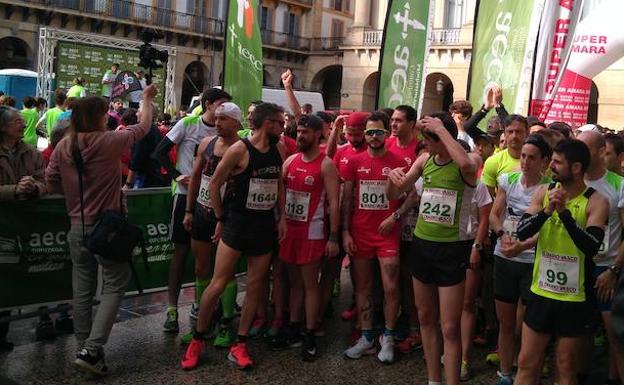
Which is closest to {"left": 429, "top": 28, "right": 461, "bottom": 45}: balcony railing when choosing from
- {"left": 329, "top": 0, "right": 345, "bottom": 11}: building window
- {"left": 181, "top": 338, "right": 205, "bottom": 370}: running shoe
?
{"left": 329, "top": 0, "right": 345, "bottom": 11}: building window

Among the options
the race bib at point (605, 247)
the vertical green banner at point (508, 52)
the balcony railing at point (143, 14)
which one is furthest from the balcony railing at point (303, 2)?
the race bib at point (605, 247)

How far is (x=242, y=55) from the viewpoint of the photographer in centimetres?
771

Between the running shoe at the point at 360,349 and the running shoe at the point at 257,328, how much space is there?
36.0 inches

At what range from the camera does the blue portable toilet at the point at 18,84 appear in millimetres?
22938

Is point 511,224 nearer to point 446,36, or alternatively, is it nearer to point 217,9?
point 446,36

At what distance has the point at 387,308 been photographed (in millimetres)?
5691

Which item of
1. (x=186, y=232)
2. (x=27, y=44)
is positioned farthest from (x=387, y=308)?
(x=27, y=44)

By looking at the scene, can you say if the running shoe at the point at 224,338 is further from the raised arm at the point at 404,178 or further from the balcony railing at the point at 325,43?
the balcony railing at the point at 325,43

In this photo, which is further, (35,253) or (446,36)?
(446,36)

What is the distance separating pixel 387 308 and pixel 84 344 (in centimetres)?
235

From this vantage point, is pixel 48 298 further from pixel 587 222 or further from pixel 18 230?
pixel 587 222

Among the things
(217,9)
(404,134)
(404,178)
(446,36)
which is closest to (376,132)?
(404,134)

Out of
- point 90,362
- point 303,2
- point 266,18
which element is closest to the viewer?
point 90,362

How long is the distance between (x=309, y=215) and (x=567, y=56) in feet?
13.9
